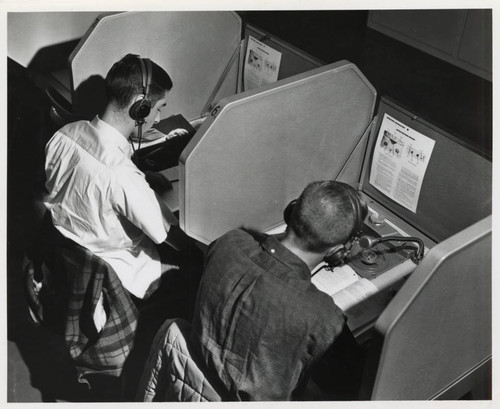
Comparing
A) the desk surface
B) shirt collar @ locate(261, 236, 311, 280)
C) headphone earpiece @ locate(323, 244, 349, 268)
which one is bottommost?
the desk surface

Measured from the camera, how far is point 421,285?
102 cm

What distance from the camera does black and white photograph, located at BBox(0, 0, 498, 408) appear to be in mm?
1222

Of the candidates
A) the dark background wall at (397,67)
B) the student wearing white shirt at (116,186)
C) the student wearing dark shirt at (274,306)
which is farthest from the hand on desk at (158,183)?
the dark background wall at (397,67)

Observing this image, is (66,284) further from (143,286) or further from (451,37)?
(451,37)

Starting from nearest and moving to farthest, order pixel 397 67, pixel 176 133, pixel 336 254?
pixel 336 254 → pixel 176 133 → pixel 397 67

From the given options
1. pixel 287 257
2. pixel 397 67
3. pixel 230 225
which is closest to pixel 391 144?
pixel 230 225

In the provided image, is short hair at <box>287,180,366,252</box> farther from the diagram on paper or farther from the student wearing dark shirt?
the diagram on paper

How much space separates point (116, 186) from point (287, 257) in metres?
0.57

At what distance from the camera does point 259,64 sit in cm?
222

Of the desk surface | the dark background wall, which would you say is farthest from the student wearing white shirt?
the dark background wall

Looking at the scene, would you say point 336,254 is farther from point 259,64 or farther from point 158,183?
point 259,64

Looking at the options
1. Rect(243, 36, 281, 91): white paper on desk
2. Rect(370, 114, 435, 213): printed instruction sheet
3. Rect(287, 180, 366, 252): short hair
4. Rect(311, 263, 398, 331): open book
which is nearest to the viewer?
Rect(287, 180, 366, 252): short hair

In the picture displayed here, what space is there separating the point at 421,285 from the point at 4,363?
112cm

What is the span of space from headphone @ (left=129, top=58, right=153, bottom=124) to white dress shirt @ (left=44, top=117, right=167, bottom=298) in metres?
0.09
